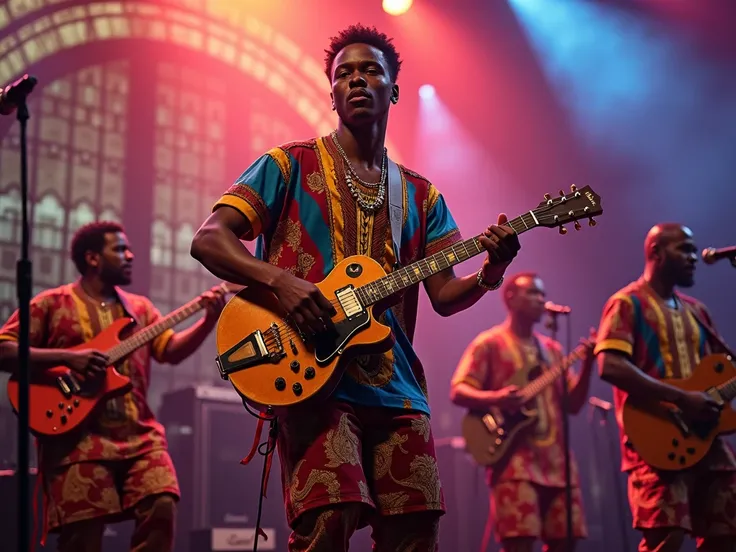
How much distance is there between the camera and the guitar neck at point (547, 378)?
6949 mm

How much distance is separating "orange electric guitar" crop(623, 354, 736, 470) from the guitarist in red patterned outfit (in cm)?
262

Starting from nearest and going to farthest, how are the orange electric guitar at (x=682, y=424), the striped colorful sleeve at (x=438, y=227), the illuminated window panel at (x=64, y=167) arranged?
1. the striped colorful sleeve at (x=438, y=227)
2. the orange electric guitar at (x=682, y=424)
3. the illuminated window panel at (x=64, y=167)

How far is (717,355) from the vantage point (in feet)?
17.4

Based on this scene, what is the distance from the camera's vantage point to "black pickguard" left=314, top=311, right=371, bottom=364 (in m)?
2.77

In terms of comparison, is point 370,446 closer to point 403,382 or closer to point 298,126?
point 403,382

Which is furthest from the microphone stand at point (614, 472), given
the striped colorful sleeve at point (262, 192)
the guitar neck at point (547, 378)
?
the striped colorful sleeve at point (262, 192)

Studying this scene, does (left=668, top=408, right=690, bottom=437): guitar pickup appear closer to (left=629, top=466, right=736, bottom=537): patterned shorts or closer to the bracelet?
(left=629, top=466, right=736, bottom=537): patterned shorts

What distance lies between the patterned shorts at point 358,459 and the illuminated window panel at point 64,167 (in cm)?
517

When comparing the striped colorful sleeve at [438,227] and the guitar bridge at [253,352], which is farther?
the striped colorful sleeve at [438,227]

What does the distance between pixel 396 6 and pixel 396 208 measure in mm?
7221

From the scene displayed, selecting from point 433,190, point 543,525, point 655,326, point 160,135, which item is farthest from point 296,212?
point 160,135

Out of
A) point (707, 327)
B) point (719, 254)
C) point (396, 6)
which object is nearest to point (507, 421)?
point (707, 327)

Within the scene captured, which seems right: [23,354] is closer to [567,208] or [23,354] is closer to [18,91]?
[18,91]

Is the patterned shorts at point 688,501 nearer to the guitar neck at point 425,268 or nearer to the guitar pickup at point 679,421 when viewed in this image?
the guitar pickup at point 679,421
